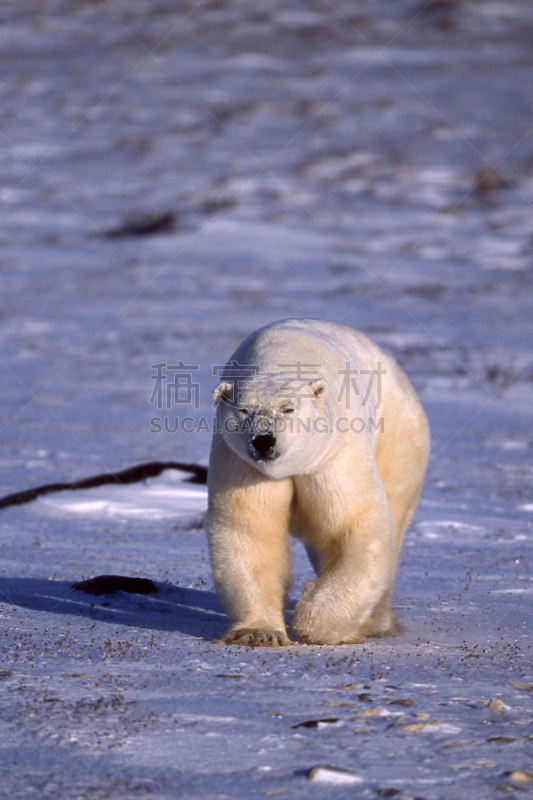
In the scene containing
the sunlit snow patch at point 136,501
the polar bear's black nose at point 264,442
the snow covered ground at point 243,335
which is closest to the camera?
the snow covered ground at point 243,335

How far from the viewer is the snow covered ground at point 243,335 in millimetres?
2873

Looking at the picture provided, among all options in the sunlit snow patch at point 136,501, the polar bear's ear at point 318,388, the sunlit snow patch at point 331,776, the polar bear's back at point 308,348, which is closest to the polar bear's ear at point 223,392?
the polar bear's back at point 308,348

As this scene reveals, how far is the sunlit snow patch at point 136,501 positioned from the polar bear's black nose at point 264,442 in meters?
3.19

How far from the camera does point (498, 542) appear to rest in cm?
601

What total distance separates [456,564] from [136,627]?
2170mm

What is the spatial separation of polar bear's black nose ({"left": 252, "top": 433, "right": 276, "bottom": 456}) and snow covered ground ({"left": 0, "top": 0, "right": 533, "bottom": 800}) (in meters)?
0.79

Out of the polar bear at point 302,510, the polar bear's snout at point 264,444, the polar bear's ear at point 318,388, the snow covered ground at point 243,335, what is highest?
the polar bear's ear at point 318,388

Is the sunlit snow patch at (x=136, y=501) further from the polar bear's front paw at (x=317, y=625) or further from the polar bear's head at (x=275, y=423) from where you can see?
the polar bear's head at (x=275, y=423)

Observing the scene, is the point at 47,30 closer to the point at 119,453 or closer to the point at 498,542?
the point at 119,453

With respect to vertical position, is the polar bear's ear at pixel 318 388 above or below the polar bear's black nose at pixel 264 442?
above

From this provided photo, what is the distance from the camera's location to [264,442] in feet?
11.5

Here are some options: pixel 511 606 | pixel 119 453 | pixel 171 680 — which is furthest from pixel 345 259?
pixel 171 680

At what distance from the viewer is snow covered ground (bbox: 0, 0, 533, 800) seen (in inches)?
113

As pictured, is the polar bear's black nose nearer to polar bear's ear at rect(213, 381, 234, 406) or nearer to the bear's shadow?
polar bear's ear at rect(213, 381, 234, 406)
